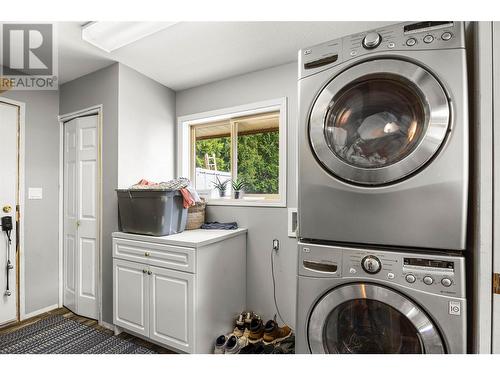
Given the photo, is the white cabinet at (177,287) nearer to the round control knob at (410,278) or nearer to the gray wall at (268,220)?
the gray wall at (268,220)

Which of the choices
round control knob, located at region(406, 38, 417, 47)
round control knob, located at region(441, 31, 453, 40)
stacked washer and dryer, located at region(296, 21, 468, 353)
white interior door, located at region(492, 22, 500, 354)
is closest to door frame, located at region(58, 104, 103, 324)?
stacked washer and dryer, located at region(296, 21, 468, 353)

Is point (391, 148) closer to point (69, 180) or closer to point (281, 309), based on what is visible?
point (281, 309)

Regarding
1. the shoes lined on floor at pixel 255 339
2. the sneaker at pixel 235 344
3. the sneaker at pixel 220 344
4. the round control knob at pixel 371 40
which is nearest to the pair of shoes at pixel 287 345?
the shoes lined on floor at pixel 255 339

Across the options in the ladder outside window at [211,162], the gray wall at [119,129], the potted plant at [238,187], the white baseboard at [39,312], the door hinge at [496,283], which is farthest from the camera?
the ladder outside window at [211,162]

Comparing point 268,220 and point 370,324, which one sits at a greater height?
point 268,220

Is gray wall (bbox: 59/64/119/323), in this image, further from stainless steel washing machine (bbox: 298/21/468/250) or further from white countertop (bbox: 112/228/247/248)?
stainless steel washing machine (bbox: 298/21/468/250)

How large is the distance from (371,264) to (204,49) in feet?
6.22

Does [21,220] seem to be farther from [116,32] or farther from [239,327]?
[239,327]

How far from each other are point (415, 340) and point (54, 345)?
98.9 inches

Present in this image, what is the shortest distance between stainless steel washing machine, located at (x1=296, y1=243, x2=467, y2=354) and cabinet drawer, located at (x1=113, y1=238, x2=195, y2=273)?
87 cm

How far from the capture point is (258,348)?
1.89m

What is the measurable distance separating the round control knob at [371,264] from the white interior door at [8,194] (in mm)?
2968

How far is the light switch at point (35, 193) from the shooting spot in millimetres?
2457

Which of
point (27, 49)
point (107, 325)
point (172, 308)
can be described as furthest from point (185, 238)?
point (27, 49)
